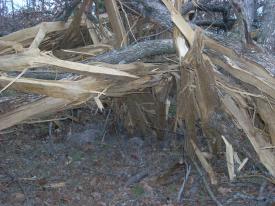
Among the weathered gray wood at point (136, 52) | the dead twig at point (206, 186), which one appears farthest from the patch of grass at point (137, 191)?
the weathered gray wood at point (136, 52)

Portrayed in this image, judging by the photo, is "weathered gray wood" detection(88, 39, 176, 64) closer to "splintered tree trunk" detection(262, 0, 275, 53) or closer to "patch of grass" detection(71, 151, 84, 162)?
"patch of grass" detection(71, 151, 84, 162)

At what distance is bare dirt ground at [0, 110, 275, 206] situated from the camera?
4359mm

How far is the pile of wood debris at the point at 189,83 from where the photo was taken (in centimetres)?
368

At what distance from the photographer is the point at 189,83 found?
4.27 meters

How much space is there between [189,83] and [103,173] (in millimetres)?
1365

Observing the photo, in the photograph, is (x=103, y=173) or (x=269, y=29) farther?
(x=269, y=29)

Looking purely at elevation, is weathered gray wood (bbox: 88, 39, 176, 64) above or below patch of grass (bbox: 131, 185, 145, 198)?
above

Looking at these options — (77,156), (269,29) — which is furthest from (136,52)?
(269,29)

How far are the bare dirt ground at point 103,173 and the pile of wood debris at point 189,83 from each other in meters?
0.22

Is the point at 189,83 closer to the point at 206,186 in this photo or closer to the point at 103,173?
the point at 206,186

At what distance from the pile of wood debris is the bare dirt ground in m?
0.22

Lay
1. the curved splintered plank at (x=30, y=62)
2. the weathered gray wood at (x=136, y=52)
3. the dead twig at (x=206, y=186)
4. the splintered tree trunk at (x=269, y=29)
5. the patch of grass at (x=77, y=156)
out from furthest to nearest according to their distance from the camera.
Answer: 1. the splintered tree trunk at (x=269, y=29)
2. the patch of grass at (x=77, y=156)
3. the weathered gray wood at (x=136, y=52)
4. the dead twig at (x=206, y=186)
5. the curved splintered plank at (x=30, y=62)

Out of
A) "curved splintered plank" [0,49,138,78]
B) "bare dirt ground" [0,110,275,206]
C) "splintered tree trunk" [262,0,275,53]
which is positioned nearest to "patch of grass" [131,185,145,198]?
"bare dirt ground" [0,110,275,206]

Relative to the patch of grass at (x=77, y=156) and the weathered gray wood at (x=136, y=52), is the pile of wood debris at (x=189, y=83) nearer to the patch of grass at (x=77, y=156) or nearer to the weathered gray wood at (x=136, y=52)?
the weathered gray wood at (x=136, y=52)
